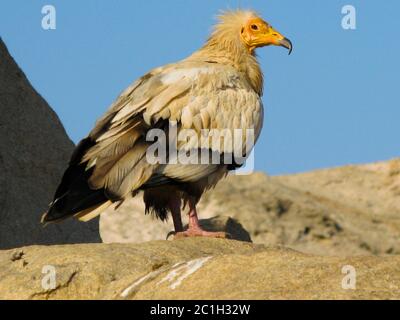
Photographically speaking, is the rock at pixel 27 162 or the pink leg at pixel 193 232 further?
the rock at pixel 27 162

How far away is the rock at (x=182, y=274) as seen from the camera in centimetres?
898

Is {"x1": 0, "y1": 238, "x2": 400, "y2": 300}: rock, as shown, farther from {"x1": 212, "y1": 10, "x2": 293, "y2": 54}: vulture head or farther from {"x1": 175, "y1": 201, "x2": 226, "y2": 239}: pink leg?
{"x1": 212, "y1": 10, "x2": 293, "y2": 54}: vulture head

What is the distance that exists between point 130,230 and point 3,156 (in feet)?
17.2

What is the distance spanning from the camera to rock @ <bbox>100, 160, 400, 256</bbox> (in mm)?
20500

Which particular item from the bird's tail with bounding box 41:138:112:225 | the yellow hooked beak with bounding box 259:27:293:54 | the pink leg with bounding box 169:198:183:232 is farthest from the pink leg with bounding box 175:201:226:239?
the yellow hooked beak with bounding box 259:27:293:54

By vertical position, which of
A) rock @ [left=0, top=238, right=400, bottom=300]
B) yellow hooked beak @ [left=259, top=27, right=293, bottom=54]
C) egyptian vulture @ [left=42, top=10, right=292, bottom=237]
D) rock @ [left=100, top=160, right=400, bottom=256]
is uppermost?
yellow hooked beak @ [left=259, top=27, right=293, bottom=54]

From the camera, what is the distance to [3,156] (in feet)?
49.5

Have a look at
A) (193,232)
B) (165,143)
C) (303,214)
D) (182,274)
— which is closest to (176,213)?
(193,232)

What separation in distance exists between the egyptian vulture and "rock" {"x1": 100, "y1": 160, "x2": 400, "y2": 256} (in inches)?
245

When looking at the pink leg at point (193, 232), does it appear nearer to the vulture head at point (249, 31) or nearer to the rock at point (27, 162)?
the rock at point (27, 162)

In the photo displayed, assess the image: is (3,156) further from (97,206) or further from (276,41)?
(276,41)

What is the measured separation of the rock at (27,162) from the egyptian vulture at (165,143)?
1.56m

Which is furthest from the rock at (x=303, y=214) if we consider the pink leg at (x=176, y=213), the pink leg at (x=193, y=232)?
the pink leg at (x=193, y=232)
